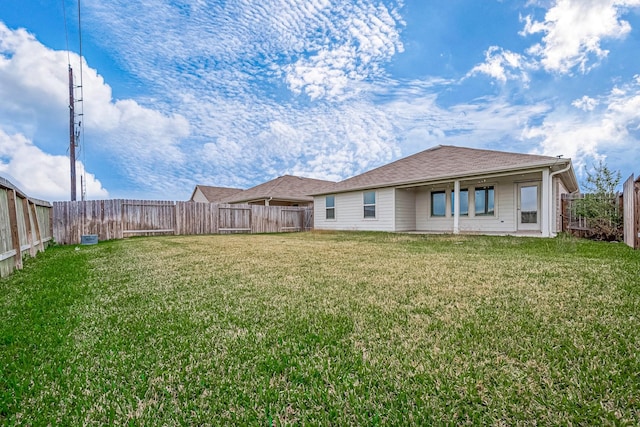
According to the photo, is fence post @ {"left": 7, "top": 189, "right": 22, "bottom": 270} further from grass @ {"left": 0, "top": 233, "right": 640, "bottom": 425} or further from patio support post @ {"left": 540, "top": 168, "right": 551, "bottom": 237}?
patio support post @ {"left": 540, "top": 168, "right": 551, "bottom": 237}

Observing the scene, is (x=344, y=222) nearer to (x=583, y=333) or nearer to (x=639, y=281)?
(x=639, y=281)

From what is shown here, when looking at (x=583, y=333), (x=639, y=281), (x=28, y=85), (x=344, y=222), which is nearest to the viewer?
(x=583, y=333)

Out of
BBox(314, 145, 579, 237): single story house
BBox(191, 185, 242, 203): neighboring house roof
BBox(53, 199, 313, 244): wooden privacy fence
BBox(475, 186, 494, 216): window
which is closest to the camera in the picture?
BBox(314, 145, 579, 237): single story house

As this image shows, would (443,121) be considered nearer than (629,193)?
No

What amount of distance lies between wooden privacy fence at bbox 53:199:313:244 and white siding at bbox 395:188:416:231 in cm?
732

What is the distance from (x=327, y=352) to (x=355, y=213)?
1387cm

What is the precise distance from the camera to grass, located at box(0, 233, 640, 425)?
139 centimetres

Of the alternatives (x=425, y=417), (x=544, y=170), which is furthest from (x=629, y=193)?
(x=425, y=417)

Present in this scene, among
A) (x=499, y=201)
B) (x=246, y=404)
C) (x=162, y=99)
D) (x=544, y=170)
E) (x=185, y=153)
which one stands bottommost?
(x=246, y=404)

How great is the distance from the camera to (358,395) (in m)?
1.47

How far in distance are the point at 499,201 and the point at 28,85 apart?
18.6 m

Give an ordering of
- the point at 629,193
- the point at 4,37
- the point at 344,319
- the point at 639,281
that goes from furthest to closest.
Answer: the point at 4,37
the point at 629,193
the point at 639,281
the point at 344,319

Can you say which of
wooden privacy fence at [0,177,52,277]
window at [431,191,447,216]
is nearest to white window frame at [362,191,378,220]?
window at [431,191,447,216]

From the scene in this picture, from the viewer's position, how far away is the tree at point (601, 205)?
31.0ft
